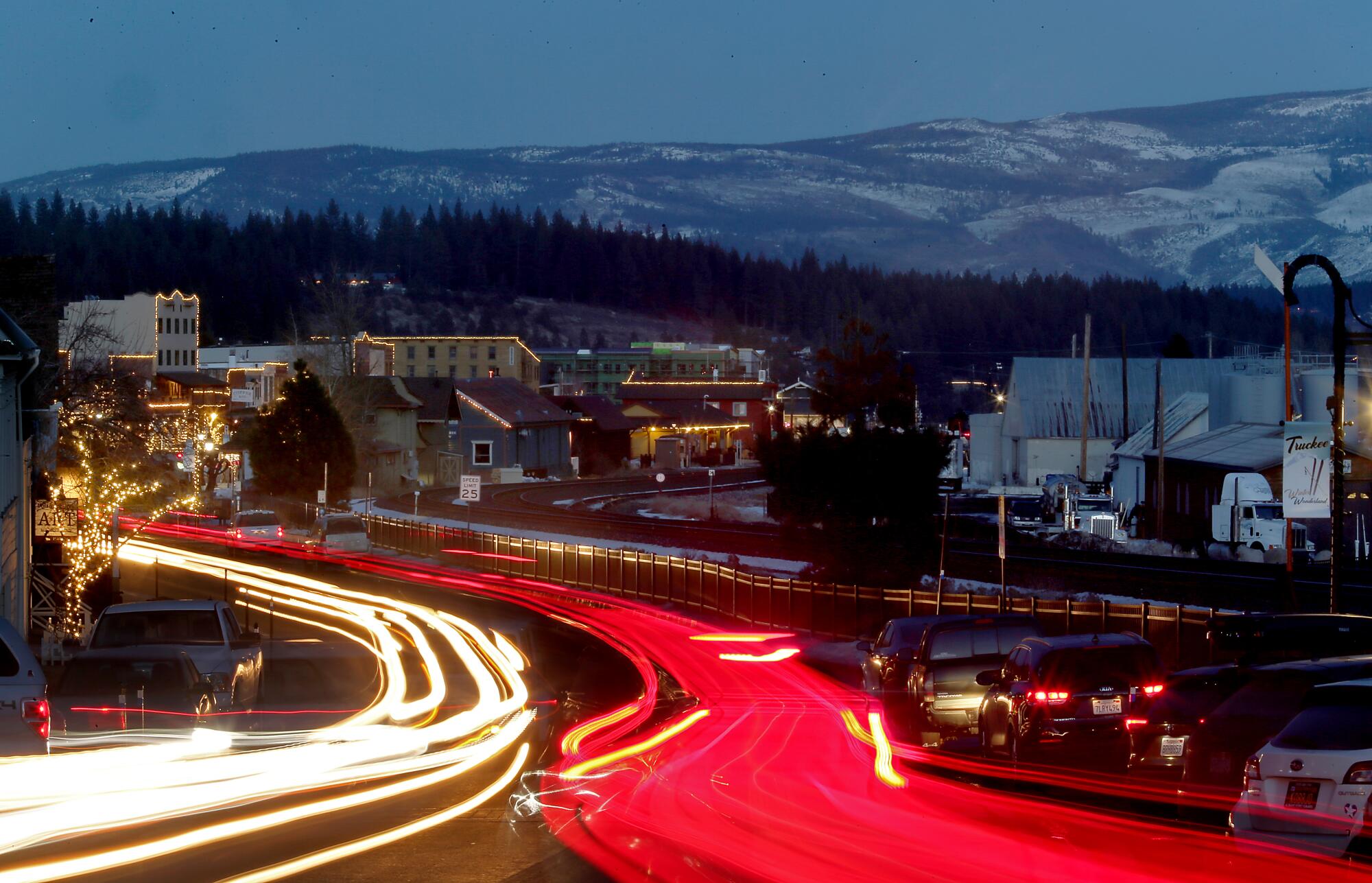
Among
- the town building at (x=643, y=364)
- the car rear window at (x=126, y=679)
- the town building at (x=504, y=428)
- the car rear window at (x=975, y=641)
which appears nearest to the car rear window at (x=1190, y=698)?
the car rear window at (x=975, y=641)

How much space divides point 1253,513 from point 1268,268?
77.4 feet

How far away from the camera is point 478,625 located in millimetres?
26766

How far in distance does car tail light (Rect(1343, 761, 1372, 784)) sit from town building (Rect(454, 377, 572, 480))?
285 feet

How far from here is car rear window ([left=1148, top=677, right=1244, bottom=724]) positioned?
13922mm

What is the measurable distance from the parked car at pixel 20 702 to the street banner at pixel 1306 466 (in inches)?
704

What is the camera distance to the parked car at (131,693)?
15148mm

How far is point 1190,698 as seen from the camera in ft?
46.6

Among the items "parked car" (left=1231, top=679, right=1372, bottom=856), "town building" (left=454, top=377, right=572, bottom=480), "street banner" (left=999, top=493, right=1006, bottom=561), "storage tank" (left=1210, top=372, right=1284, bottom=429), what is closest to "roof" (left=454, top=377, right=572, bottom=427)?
"town building" (left=454, top=377, right=572, bottom=480)

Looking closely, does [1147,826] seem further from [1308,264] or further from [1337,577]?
[1308,264]

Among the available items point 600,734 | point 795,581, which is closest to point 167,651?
point 600,734

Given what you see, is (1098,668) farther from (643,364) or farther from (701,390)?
(643,364)

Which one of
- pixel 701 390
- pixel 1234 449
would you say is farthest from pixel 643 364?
pixel 1234 449

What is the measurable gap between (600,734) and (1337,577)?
41.8ft

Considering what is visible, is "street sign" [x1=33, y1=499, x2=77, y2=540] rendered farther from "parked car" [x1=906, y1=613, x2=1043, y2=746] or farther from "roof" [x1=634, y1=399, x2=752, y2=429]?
"roof" [x1=634, y1=399, x2=752, y2=429]
